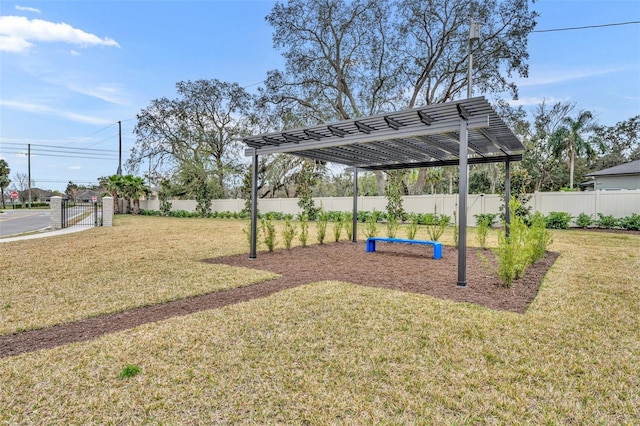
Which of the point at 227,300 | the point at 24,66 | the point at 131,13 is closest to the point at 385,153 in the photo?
the point at 227,300

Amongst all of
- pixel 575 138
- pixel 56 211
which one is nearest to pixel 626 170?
pixel 575 138

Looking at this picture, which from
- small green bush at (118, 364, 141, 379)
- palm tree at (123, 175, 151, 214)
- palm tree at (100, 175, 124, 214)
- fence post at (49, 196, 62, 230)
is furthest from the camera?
palm tree at (123, 175, 151, 214)

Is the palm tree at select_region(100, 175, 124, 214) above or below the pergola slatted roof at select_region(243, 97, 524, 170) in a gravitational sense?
above

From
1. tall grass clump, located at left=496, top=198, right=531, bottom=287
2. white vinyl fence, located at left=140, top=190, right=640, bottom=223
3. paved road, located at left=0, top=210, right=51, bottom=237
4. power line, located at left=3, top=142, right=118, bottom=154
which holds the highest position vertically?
power line, located at left=3, top=142, right=118, bottom=154

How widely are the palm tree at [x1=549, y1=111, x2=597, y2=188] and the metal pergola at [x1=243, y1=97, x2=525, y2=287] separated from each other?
20.6m

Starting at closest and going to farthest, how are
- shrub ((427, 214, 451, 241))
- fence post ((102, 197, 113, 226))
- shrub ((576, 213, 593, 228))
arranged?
1. shrub ((427, 214, 451, 241))
2. shrub ((576, 213, 593, 228))
3. fence post ((102, 197, 113, 226))

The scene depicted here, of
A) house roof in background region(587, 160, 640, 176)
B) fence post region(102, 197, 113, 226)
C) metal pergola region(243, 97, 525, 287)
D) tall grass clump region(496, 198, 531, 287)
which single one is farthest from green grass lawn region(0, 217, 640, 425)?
house roof in background region(587, 160, 640, 176)

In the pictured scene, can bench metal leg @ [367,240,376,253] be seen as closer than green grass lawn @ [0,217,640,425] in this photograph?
No

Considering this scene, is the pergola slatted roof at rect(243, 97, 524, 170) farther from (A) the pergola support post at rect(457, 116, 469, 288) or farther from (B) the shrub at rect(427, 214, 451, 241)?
(B) the shrub at rect(427, 214, 451, 241)

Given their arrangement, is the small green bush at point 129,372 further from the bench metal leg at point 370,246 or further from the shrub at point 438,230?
the shrub at point 438,230

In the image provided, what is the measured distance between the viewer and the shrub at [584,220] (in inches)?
511

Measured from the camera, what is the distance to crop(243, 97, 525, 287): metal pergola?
4.77m

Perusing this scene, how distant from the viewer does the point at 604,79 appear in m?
18.2

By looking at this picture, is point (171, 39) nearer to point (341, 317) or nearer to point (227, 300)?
point (227, 300)
